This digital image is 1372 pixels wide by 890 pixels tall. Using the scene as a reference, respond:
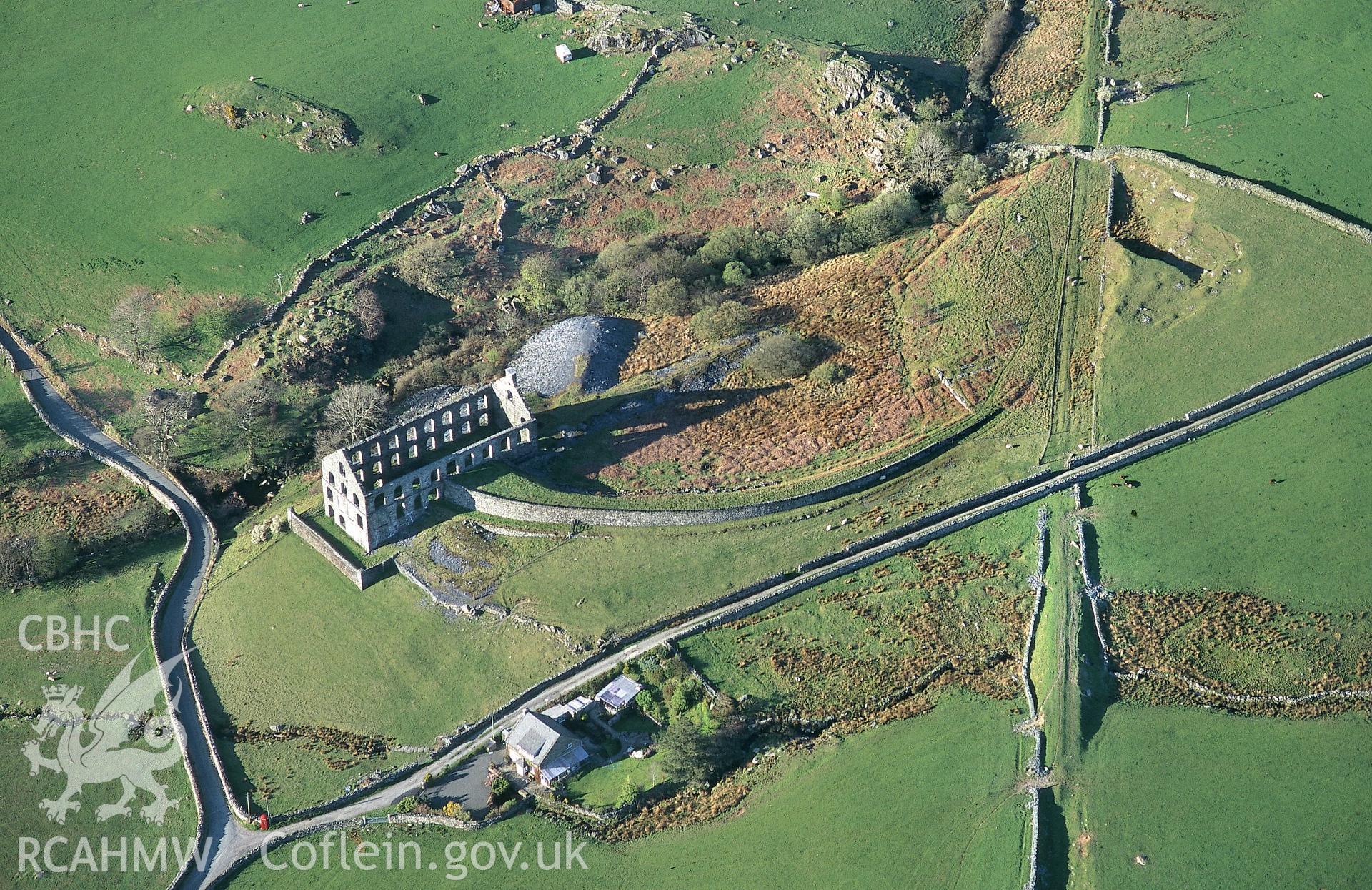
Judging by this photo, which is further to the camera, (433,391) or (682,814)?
(433,391)

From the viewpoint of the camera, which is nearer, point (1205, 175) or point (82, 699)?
point (82, 699)

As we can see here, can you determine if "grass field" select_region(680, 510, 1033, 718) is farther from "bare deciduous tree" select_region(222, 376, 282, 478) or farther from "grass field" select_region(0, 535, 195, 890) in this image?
"bare deciduous tree" select_region(222, 376, 282, 478)

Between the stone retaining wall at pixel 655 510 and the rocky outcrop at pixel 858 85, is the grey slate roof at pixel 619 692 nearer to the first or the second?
the stone retaining wall at pixel 655 510

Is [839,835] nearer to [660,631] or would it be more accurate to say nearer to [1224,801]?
[660,631]

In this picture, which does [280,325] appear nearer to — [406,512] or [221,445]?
[221,445]

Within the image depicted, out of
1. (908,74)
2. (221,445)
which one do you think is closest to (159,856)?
(221,445)

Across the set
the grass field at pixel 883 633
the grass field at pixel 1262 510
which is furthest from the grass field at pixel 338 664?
the grass field at pixel 1262 510

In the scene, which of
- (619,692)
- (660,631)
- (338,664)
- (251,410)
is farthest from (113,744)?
(660,631)
